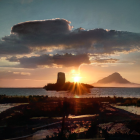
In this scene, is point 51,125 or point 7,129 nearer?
point 7,129

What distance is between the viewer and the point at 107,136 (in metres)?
11.8

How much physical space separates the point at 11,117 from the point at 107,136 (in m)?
10.7

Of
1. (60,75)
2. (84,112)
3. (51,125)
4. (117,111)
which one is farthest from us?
(60,75)

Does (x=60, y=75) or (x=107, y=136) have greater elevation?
(x=60, y=75)

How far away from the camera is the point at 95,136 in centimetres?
1205

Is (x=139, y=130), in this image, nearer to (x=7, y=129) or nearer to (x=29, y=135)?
(x=29, y=135)

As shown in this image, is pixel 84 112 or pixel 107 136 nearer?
pixel 107 136

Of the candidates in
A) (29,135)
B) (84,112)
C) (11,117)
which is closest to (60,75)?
(84,112)

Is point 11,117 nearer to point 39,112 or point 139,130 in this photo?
point 39,112

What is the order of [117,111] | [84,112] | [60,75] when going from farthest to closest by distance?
[60,75]
[84,112]
[117,111]

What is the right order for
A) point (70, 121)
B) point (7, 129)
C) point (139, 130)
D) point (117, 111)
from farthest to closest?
point (117, 111) < point (70, 121) < point (7, 129) < point (139, 130)

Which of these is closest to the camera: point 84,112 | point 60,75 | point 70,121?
point 70,121

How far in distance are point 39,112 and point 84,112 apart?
20.5 ft

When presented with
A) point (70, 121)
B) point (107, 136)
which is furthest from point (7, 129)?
point (107, 136)
